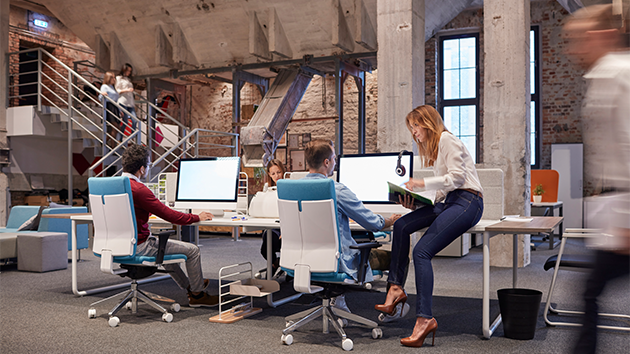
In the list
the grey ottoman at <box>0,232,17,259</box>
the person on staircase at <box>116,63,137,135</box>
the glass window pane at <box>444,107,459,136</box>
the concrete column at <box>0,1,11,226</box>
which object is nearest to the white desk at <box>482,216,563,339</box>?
the grey ottoman at <box>0,232,17,259</box>

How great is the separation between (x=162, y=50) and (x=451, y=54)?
221 inches

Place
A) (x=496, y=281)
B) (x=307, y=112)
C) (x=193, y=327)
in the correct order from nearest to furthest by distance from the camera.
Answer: (x=193, y=327)
(x=496, y=281)
(x=307, y=112)

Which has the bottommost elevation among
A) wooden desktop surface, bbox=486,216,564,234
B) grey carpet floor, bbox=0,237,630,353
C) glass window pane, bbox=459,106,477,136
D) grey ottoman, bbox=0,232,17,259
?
grey carpet floor, bbox=0,237,630,353

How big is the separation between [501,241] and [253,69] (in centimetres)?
571

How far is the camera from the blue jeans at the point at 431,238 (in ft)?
A: 9.29

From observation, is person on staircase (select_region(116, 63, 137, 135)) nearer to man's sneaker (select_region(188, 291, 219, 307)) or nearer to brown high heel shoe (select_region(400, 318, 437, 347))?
man's sneaker (select_region(188, 291, 219, 307))

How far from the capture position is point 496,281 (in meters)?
4.87

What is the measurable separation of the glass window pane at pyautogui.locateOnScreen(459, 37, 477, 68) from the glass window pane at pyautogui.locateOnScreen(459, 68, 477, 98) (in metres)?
0.12

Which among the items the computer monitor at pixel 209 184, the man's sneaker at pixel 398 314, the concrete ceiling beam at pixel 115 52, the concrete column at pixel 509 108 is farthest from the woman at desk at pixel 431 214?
the concrete ceiling beam at pixel 115 52

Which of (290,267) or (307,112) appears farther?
(307,112)

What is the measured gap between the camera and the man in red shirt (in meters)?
3.43

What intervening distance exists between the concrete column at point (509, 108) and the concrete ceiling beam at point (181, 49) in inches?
231

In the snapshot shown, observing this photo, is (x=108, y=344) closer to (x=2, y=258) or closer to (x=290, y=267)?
(x=290, y=267)

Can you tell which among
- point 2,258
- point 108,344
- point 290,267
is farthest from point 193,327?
point 2,258
